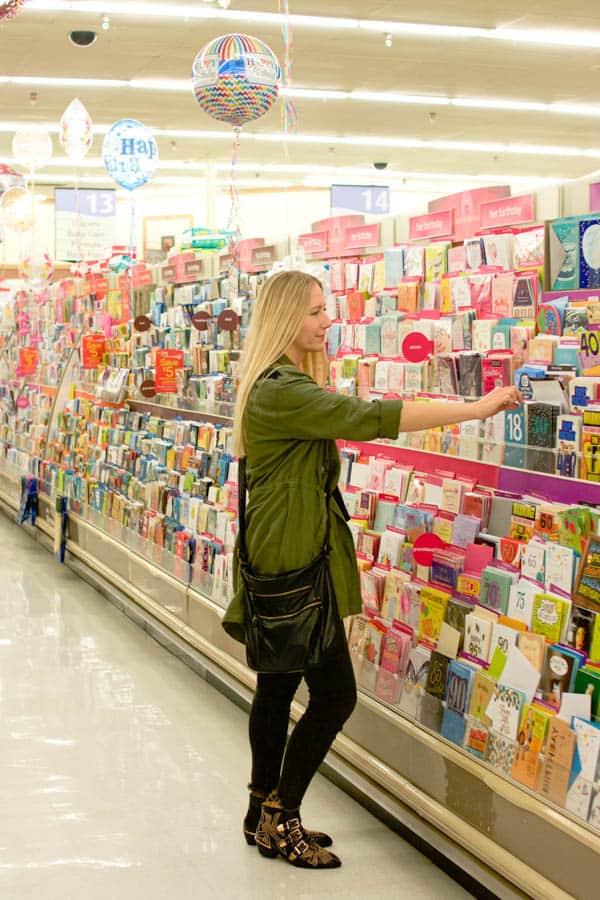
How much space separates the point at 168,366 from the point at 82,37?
7033mm

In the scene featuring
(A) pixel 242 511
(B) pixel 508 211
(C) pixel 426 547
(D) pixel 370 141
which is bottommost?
(C) pixel 426 547

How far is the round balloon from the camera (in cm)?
496

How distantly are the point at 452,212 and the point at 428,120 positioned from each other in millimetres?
13492

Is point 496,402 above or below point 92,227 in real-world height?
below

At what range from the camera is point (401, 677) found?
3449 millimetres

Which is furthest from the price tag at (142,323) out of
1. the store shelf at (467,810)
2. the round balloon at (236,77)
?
the store shelf at (467,810)

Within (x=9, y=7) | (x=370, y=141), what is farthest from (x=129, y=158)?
(x=370, y=141)

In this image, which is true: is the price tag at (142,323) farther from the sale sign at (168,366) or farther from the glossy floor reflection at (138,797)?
the glossy floor reflection at (138,797)

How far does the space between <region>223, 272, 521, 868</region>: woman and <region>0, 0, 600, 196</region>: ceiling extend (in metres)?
8.13

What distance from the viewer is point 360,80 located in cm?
1377

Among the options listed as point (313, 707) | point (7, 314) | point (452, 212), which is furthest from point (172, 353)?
point (7, 314)

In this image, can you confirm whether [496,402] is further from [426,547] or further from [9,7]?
[9,7]

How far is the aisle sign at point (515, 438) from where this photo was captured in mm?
2949

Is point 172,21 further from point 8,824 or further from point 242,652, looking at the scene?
point 8,824
